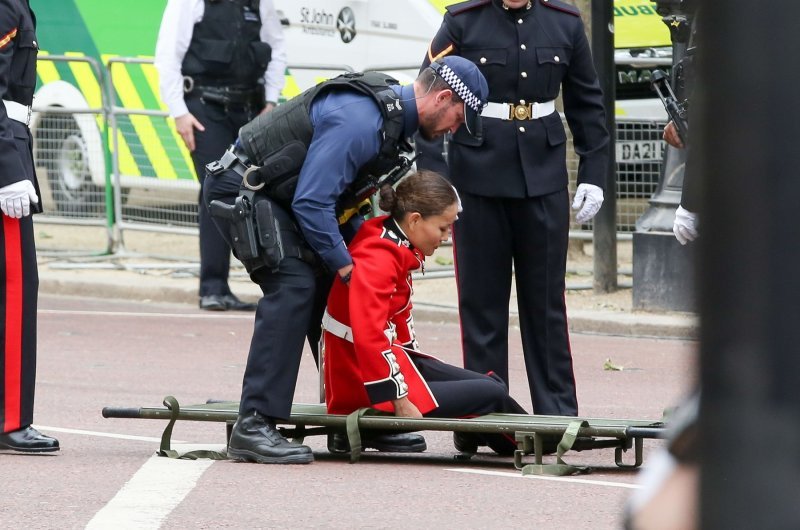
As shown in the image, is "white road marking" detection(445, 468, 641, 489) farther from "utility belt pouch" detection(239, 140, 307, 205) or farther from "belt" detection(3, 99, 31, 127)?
"belt" detection(3, 99, 31, 127)

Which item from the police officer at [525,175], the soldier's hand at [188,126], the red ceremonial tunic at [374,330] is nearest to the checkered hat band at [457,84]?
the red ceremonial tunic at [374,330]

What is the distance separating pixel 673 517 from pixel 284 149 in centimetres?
447

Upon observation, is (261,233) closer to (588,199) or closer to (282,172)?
(282,172)

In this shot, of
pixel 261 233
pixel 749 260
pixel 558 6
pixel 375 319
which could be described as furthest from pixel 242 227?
pixel 749 260

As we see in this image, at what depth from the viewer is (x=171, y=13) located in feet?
32.3

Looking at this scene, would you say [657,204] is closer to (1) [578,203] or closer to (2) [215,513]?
(1) [578,203]

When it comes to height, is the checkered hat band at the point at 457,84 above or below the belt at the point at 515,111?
above

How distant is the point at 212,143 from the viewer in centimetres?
995

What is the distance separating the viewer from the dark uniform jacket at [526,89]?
19.5 feet

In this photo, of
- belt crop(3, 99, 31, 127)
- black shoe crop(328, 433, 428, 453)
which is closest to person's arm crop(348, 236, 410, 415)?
black shoe crop(328, 433, 428, 453)

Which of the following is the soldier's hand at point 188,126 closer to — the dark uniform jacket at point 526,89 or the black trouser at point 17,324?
the dark uniform jacket at point 526,89

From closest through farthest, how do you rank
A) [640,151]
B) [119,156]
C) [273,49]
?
[273,49] → [640,151] → [119,156]

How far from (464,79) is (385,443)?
147 cm

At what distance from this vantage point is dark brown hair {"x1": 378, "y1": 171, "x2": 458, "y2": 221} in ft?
17.8
